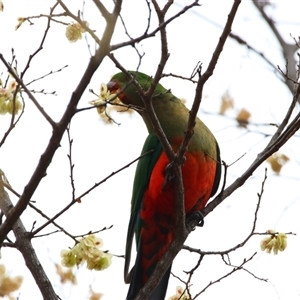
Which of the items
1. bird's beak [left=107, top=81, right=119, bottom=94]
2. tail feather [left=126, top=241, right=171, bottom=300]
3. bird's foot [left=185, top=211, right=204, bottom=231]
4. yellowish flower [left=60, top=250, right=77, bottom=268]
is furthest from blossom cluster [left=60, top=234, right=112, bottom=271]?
bird's beak [left=107, top=81, right=119, bottom=94]

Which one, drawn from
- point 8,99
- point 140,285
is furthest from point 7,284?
point 8,99

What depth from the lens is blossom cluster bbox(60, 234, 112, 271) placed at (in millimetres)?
2652

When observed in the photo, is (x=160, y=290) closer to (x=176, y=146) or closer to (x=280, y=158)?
(x=176, y=146)

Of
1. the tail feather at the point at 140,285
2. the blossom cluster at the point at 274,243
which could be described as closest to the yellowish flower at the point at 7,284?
the tail feather at the point at 140,285

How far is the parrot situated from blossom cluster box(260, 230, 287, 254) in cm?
67

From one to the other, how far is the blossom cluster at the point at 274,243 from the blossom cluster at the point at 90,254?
99cm

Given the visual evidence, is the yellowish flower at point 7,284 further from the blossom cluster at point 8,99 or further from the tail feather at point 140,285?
the blossom cluster at point 8,99

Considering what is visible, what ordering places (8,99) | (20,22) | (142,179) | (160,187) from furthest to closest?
1. (142,179)
2. (160,187)
3. (20,22)
4. (8,99)

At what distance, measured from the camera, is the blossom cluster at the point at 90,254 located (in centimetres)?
265

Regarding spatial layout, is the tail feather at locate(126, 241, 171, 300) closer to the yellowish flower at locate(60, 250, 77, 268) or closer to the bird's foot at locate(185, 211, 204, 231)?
the bird's foot at locate(185, 211, 204, 231)

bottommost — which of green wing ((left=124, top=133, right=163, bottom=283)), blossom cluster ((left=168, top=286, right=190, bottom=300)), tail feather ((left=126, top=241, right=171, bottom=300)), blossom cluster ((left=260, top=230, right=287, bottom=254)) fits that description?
blossom cluster ((left=168, top=286, right=190, bottom=300))

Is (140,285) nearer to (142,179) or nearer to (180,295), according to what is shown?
(180,295)

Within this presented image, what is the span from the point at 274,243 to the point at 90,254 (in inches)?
44.0

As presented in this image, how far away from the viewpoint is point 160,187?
3.63 metres
